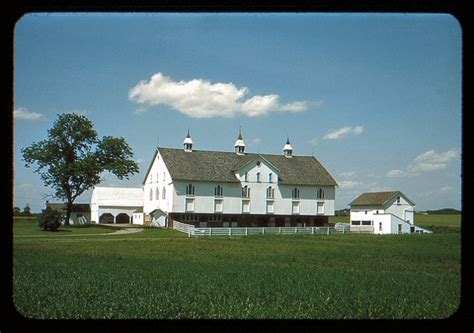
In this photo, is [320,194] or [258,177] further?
[258,177]

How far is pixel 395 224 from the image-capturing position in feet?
35.7

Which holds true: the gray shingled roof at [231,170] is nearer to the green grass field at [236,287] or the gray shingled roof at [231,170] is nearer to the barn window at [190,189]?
the barn window at [190,189]

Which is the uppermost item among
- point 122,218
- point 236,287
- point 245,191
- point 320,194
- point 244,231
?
point 245,191

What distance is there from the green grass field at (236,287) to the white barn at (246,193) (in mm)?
16026

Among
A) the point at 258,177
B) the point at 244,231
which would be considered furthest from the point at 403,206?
the point at 258,177

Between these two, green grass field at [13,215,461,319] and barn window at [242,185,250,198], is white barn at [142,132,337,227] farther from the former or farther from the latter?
green grass field at [13,215,461,319]

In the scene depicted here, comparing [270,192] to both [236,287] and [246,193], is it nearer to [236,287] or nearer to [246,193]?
A: [246,193]

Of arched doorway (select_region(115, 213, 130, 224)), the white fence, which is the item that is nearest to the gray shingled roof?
the white fence

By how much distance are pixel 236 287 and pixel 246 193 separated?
22.3 m

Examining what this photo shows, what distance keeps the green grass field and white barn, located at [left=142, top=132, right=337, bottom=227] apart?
16.0 metres

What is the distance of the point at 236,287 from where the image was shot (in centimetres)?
625

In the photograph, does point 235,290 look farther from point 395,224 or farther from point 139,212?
point 139,212
